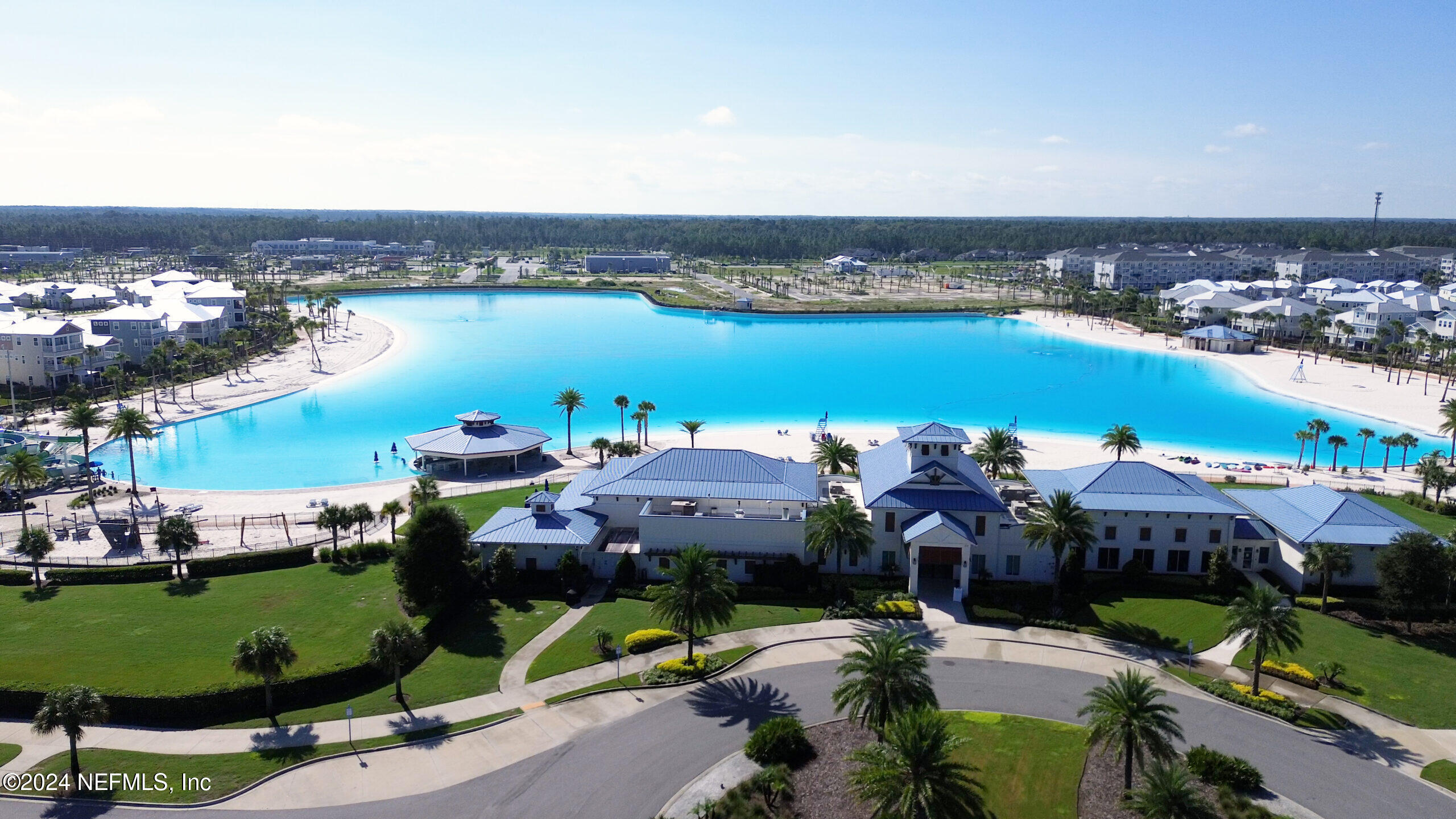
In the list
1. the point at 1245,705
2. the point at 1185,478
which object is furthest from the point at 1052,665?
the point at 1185,478

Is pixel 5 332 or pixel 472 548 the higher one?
pixel 5 332

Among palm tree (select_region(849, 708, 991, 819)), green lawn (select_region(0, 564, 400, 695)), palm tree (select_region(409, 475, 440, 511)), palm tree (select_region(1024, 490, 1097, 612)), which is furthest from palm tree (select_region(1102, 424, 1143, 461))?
green lawn (select_region(0, 564, 400, 695))

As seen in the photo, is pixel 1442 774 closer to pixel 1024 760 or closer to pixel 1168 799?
pixel 1168 799

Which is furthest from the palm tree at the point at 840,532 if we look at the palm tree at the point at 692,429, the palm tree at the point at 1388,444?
the palm tree at the point at 1388,444

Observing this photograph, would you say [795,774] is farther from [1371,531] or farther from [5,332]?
[5,332]

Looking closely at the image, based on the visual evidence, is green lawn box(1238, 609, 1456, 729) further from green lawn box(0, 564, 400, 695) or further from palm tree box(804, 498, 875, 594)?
green lawn box(0, 564, 400, 695)

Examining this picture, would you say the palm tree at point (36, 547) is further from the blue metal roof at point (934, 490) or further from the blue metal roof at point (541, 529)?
the blue metal roof at point (934, 490)
